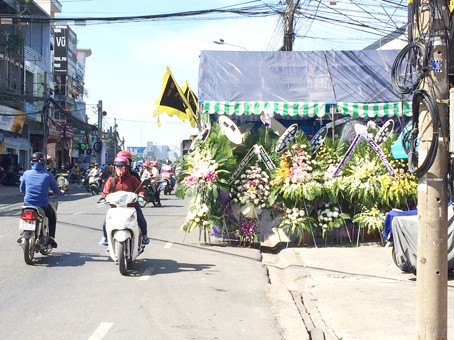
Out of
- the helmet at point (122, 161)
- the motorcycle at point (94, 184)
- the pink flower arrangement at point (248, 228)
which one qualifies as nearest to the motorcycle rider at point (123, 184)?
the helmet at point (122, 161)

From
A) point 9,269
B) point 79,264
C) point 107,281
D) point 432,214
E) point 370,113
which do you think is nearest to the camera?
point 432,214

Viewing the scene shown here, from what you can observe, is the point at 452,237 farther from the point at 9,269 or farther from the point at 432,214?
the point at 9,269

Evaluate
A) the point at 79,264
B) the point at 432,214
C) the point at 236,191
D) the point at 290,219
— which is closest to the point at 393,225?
the point at 290,219

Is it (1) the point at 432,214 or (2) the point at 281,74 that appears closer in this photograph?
(1) the point at 432,214

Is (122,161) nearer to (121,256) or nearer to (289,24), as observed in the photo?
(121,256)

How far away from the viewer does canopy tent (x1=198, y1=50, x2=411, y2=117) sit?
40.6 ft

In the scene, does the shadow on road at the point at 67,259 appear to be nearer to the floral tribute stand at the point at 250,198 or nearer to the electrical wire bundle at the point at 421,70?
the floral tribute stand at the point at 250,198

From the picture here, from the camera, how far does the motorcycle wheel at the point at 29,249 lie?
8398mm

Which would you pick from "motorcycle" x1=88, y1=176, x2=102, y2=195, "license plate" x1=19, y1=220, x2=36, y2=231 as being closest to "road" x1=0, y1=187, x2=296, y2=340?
"license plate" x1=19, y1=220, x2=36, y2=231

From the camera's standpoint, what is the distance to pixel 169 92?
1297cm

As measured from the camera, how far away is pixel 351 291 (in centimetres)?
726

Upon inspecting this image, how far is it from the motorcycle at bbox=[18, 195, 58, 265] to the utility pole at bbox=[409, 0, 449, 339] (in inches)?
232

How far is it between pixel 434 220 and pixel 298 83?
9.03m

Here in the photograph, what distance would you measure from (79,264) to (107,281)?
1451 mm
